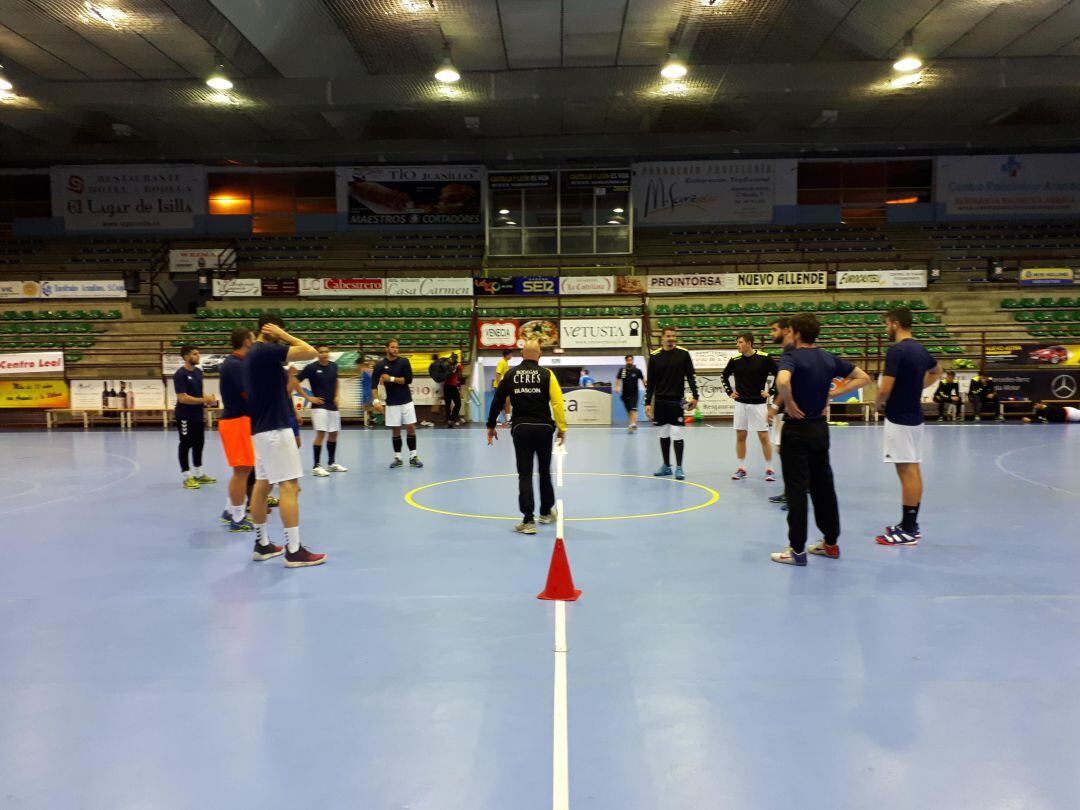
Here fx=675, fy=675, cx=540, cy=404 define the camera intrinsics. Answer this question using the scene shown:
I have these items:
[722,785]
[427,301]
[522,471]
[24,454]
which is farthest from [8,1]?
[722,785]

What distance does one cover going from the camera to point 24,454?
43.9 ft

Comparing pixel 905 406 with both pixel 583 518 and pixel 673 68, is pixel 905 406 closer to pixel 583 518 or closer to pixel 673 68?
pixel 583 518

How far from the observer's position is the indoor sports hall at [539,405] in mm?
3141

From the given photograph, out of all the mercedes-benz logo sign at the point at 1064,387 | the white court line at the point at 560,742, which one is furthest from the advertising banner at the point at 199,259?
the mercedes-benz logo sign at the point at 1064,387

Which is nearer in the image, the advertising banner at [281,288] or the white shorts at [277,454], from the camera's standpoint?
the white shorts at [277,454]

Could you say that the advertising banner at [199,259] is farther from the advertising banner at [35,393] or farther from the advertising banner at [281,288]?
the advertising banner at [35,393]

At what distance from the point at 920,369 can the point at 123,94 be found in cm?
2199

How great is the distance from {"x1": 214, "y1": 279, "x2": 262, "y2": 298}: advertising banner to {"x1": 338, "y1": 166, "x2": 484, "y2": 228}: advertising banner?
6.27 metres

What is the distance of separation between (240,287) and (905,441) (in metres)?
23.2

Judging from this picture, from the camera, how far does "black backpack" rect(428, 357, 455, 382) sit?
18828 millimetres

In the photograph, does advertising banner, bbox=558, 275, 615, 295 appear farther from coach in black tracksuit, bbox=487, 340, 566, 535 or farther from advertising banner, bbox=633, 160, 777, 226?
coach in black tracksuit, bbox=487, 340, 566, 535

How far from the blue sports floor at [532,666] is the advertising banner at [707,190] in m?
22.5

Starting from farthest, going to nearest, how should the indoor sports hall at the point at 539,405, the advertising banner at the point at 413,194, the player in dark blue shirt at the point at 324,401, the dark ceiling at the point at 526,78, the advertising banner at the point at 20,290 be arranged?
the advertising banner at the point at 413,194 < the advertising banner at the point at 20,290 < the dark ceiling at the point at 526,78 < the player in dark blue shirt at the point at 324,401 < the indoor sports hall at the point at 539,405

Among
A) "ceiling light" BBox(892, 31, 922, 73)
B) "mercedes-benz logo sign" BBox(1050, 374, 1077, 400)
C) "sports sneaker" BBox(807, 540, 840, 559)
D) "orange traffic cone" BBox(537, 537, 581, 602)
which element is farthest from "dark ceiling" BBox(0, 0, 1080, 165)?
"orange traffic cone" BBox(537, 537, 581, 602)
